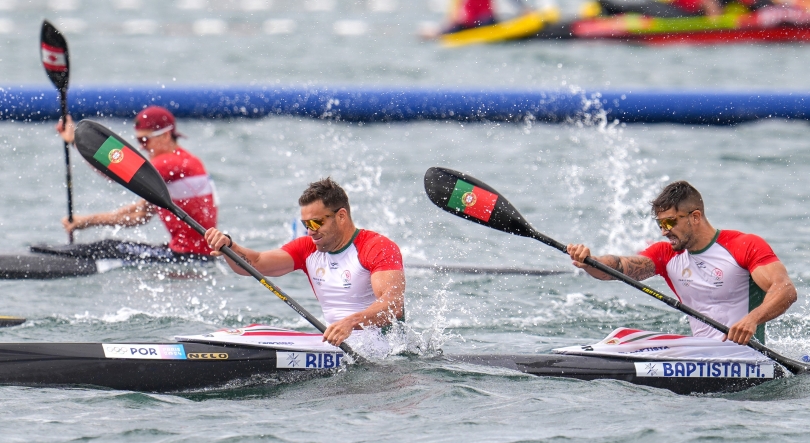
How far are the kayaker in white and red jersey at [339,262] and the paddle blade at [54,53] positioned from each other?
319cm

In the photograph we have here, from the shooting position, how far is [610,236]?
1028cm

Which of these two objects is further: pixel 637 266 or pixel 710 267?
pixel 637 266

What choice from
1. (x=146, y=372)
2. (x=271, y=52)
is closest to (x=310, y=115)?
(x=146, y=372)

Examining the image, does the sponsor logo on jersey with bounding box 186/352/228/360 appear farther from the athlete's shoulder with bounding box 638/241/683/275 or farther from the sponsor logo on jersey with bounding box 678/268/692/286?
the sponsor logo on jersey with bounding box 678/268/692/286

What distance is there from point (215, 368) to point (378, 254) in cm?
99

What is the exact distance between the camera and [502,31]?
931 inches

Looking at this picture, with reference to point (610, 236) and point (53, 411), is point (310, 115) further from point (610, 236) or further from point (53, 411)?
point (53, 411)

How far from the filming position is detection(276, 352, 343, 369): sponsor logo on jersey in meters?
6.07

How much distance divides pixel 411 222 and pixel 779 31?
14.9 metres

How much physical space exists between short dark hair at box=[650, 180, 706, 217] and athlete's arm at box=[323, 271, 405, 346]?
135 cm

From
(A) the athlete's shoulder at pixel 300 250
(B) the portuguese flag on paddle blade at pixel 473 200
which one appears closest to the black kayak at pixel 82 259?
(A) the athlete's shoulder at pixel 300 250

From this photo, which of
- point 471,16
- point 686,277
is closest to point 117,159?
point 686,277

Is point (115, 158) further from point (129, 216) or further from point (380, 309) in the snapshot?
point (129, 216)

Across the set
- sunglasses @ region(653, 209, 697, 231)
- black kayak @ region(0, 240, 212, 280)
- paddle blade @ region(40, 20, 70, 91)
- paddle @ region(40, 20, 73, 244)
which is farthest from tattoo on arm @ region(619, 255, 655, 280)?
paddle blade @ region(40, 20, 70, 91)
